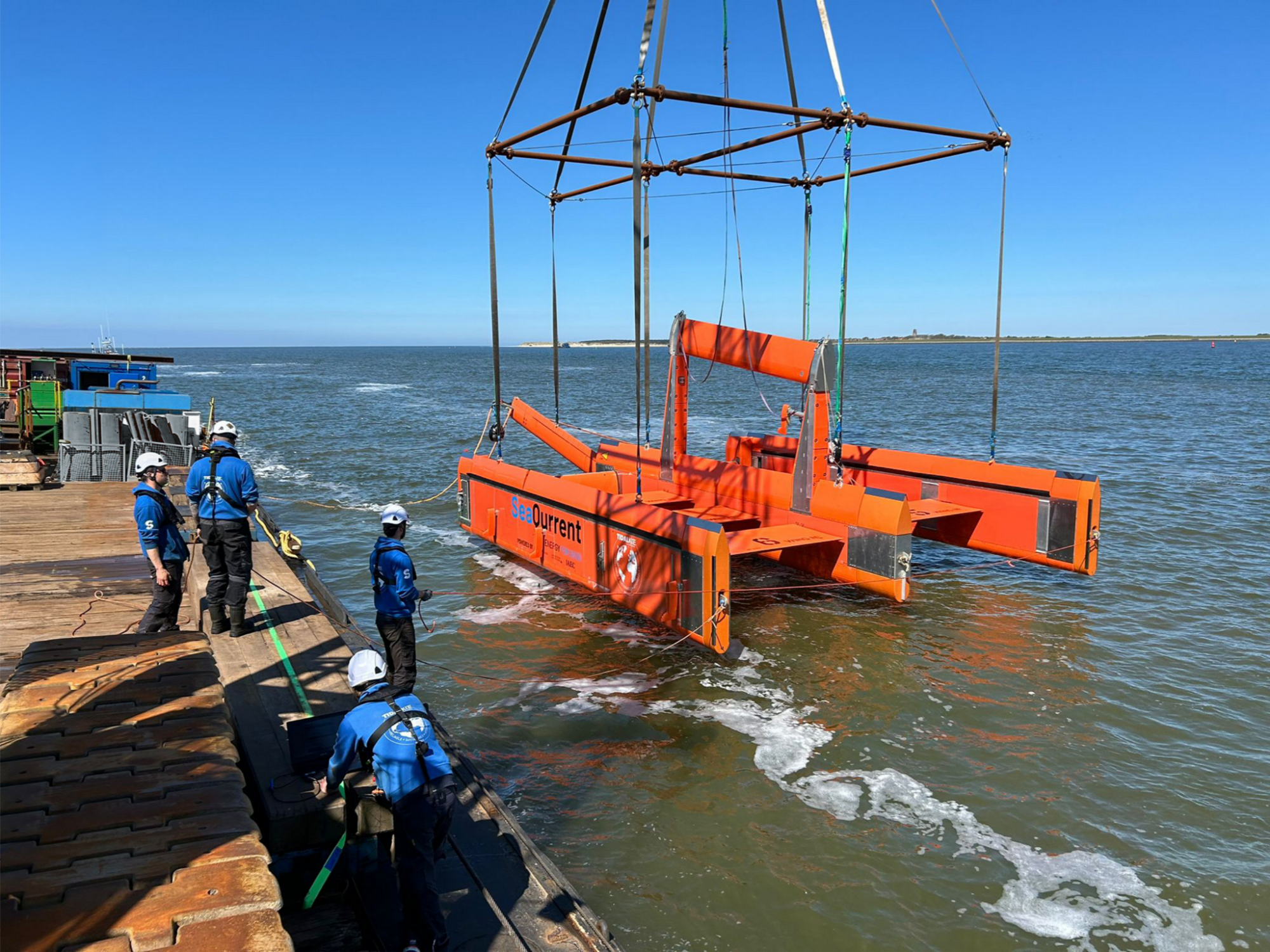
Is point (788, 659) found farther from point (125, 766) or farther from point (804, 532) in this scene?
point (125, 766)

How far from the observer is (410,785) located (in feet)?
11.7

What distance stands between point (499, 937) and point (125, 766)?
1754mm

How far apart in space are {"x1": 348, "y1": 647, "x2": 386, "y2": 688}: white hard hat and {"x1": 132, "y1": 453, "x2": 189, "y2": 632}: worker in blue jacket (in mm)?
3084

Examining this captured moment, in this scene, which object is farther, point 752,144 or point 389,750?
point 752,144

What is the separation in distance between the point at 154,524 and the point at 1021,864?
6.46 m

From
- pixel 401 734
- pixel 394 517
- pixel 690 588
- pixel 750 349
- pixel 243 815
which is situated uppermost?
pixel 750 349

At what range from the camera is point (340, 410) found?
41500 millimetres

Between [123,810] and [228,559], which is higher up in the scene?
[228,559]

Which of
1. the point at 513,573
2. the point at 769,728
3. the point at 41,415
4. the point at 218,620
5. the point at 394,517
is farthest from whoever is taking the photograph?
the point at 41,415

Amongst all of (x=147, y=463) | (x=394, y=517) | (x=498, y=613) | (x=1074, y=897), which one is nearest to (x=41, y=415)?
(x=498, y=613)

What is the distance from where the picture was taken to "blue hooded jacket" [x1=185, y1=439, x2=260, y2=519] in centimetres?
639

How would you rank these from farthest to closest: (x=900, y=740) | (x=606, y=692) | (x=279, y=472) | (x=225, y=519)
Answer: (x=279, y=472) → (x=606, y=692) → (x=900, y=740) → (x=225, y=519)

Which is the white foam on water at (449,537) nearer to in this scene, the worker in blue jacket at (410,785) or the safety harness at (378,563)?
the safety harness at (378,563)

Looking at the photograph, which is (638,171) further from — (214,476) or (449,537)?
(449,537)
